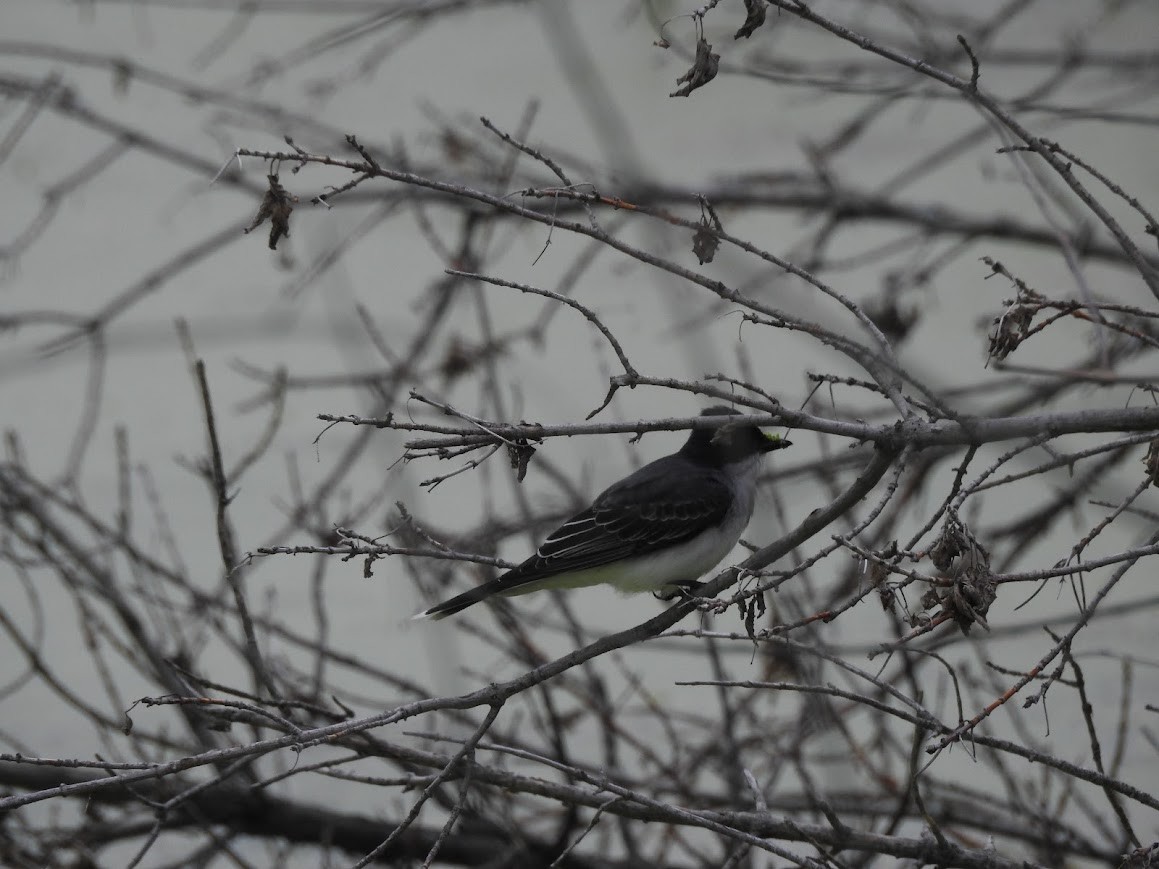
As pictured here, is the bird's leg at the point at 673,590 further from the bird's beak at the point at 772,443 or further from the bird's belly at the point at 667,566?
the bird's beak at the point at 772,443

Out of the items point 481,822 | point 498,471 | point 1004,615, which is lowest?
point 481,822

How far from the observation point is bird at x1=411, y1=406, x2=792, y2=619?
3463 mm

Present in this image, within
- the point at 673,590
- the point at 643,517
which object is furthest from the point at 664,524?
the point at 673,590

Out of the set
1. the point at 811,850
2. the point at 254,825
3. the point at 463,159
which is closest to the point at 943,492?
the point at 811,850

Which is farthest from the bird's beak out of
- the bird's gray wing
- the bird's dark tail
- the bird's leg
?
the bird's dark tail

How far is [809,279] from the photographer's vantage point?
6.20ft

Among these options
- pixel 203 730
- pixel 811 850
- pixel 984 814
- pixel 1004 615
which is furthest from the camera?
pixel 1004 615

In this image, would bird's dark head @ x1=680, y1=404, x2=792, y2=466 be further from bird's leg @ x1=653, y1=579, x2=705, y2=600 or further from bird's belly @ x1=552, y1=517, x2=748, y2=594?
bird's leg @ x1=653, y1=579, x2=705, y2=600

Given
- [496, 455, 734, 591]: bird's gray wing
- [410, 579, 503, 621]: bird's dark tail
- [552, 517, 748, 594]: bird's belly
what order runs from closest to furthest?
1. [410, 579, 503, 621]: bird's dark tail
2. [496, 455, 734, 591]: bird's gray wing
3. [552, 517, 748, 594]: bird's belly

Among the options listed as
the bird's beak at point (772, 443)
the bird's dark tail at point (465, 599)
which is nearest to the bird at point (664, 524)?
the bird's beak at point (772, 443)

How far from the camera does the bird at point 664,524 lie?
346 centimetres

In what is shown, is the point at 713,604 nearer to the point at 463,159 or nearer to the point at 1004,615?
the point at 463,159

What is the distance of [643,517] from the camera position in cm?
360

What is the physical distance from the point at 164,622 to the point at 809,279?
2531 millimetres
